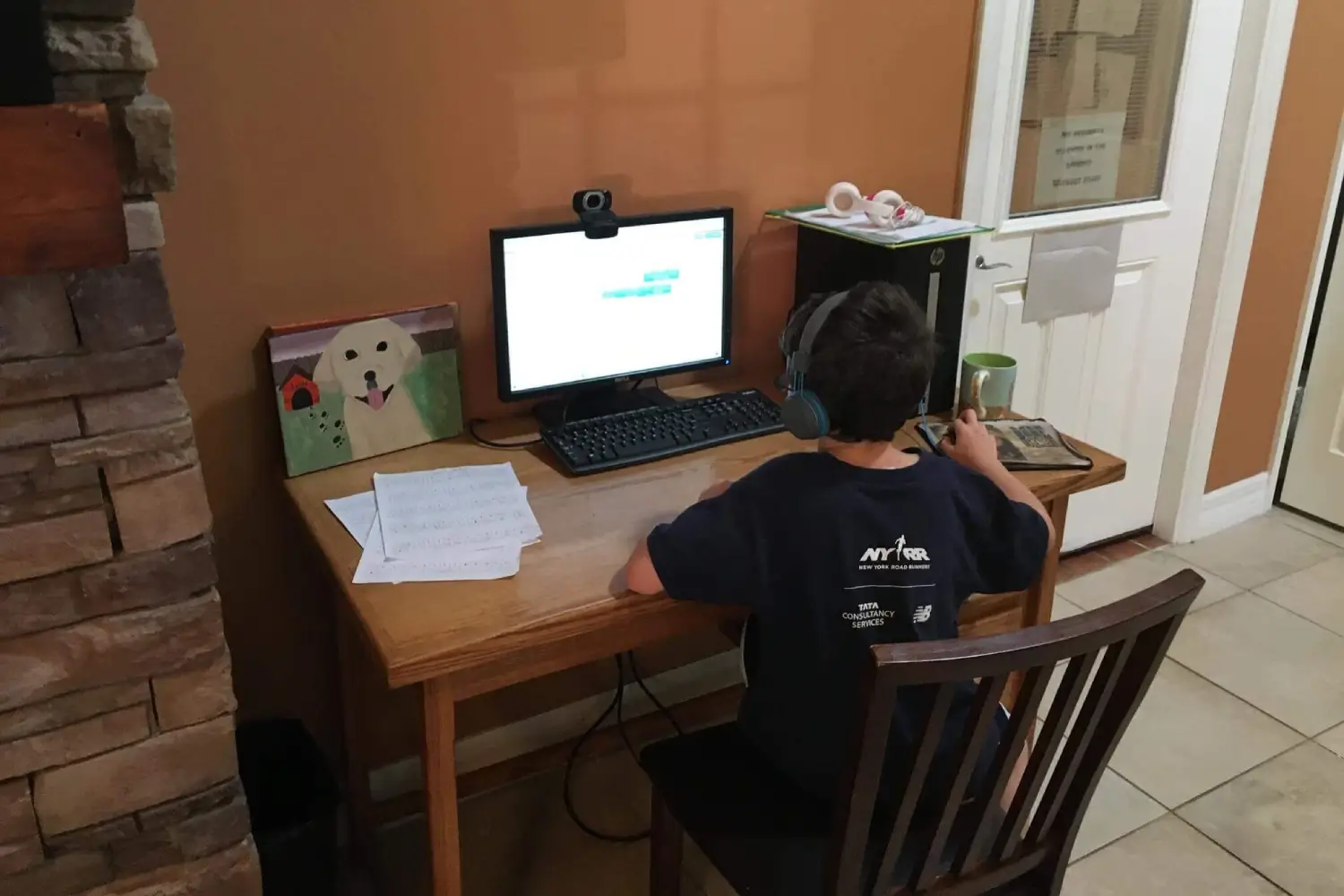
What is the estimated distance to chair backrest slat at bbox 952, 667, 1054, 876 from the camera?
1.11 m

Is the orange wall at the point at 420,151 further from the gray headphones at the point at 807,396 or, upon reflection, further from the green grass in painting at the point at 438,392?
the gray headphones at the point at 807,396

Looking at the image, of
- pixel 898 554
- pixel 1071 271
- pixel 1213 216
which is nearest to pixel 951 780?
pixel 898 554

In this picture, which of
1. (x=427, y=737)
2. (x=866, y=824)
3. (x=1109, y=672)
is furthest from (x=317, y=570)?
(x=1109, y=672)

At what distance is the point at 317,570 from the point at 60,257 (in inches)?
37.4

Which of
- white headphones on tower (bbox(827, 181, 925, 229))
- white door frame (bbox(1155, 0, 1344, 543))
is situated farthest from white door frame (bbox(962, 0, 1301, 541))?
white headphones on tower (bbox(827, 181, 925, 229))

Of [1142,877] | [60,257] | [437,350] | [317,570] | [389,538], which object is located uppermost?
[60,257]

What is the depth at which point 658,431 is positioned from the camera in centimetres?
183

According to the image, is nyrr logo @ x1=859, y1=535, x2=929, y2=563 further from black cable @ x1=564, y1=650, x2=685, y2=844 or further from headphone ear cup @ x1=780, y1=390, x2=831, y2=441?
black cable @ x1=564, y1=650, x2=685, y2=844

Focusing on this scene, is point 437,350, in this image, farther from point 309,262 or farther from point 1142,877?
point 1142,877

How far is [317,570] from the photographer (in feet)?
6.14

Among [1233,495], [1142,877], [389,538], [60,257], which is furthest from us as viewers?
[1233,495]

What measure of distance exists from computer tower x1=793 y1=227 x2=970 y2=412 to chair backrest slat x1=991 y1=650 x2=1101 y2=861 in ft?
2.91

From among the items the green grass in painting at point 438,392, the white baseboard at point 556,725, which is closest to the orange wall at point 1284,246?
the white baseboard at point 556,725

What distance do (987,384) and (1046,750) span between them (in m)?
0.91
